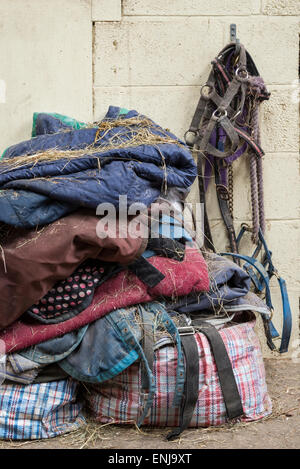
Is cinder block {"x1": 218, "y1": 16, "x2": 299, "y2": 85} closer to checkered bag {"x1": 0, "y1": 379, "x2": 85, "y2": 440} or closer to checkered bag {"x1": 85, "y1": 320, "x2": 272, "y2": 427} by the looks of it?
checkered bag {"x1": 85, "y1": 320, "x2": 272, "y2": 427}

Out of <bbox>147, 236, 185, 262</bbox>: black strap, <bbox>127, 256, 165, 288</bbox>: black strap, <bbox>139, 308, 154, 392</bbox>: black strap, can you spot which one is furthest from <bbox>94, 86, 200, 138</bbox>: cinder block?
<bbox>139, 308, 154, 392</bbox>: black strap

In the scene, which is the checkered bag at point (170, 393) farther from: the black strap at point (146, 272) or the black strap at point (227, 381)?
the black strap at point (146, 272)

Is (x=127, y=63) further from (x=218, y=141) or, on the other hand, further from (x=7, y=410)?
(x=7, y=410)

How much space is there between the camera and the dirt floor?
6.34 feet

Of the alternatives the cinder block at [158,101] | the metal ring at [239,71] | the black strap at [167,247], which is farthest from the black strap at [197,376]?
the metal ring at [239,71]

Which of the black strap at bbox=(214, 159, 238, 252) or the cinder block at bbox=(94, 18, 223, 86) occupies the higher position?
the cinder block at bbox=(94, 18, 223, 86)

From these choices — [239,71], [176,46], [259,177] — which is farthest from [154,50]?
[259,177]

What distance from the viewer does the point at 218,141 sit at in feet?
9.47

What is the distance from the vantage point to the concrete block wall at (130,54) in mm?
2857

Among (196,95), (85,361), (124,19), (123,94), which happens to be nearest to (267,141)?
(196,95)

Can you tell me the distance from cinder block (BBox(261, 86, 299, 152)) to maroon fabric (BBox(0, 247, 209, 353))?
111cm

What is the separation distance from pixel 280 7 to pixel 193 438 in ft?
8.32
